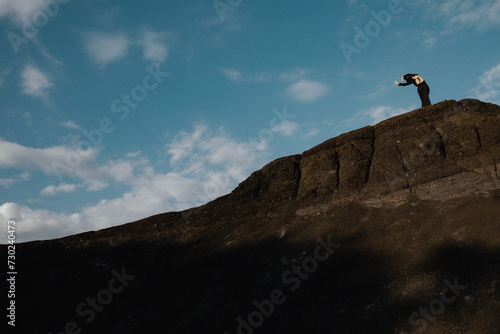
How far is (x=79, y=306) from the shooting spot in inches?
375

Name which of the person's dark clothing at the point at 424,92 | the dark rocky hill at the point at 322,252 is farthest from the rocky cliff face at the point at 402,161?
the person's dark clothing at the point at 424,92

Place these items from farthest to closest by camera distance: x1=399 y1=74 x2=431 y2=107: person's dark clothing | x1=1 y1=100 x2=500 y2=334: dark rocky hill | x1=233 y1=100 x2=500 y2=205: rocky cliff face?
x1=399 y1=74 x2=431 y2=107: person's dark clothing < x1=233 y1=100 x2=500 y2=205: rocky cliff face < x1=1 y1=100 x2=500 y2=334: dark rocky hill

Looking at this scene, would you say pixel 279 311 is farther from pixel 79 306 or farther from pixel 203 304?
pixel 79 306

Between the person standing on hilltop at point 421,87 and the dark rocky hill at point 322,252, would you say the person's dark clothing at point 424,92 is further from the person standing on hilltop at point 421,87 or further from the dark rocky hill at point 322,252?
the dark rocky hill at point 322,252

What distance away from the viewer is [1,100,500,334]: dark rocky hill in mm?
6258

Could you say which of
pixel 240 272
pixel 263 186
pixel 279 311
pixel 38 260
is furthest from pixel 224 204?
pixel 38 260

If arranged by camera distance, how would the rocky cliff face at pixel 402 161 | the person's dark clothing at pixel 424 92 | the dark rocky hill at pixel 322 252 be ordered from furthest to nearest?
the person's dark clothing at pixel 424 92 → the rocky cliff face at pixel 402 161 → the dark rocky hill at pixel 322 252

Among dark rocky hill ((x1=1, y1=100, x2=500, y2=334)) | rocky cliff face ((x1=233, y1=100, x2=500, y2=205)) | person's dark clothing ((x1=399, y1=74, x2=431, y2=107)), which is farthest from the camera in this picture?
person's dark clothing ((x1=399, y1=74, x2=431, y2=107))

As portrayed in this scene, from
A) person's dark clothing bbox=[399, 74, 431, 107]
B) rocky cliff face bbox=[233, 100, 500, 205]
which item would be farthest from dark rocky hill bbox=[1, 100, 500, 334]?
person's dark clothing bbox=[399, 74, 431, 107]

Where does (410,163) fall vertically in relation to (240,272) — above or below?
above

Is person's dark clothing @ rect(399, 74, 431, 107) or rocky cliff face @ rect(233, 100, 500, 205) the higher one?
person's dark clothing @ rect(399, 74, 431, 107)

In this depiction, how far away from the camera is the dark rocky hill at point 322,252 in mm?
6258

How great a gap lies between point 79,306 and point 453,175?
930cm

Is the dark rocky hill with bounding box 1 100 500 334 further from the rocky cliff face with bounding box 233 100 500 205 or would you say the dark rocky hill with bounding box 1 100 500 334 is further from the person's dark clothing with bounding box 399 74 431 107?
the person's dark clothing with bounding box 399 74 431 107
